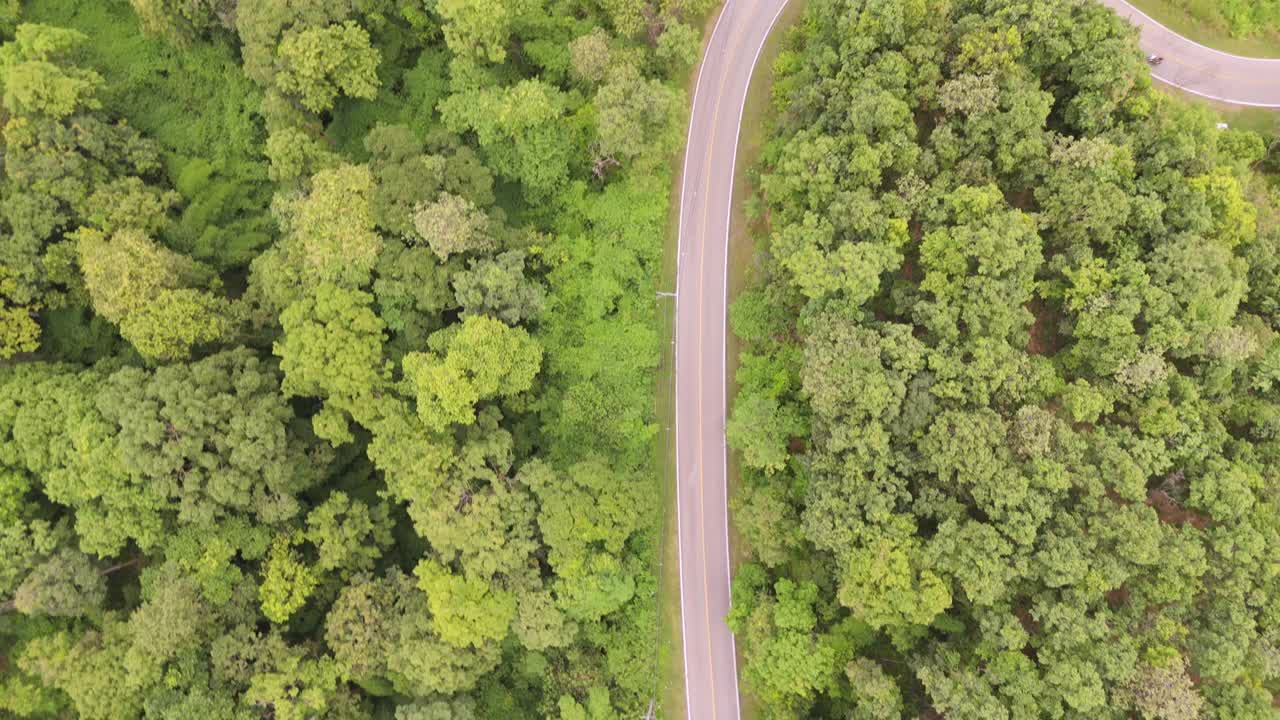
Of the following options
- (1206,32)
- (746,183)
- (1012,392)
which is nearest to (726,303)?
(746,183)

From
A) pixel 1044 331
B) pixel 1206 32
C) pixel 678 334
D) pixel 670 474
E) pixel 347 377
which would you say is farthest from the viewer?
pixel 1206 32

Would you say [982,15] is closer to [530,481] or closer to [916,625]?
[916,625]

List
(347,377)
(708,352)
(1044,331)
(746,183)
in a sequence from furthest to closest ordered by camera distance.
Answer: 1. (746,183)
2. (708,352)
3. (1044,331)
4. (347,377)

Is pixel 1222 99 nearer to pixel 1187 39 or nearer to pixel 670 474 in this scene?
pixel 1187 39

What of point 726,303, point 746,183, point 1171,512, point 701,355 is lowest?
point 1171,512

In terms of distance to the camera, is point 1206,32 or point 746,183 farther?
point 746,183

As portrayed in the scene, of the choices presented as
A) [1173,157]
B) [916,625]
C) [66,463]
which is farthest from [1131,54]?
[66,463]

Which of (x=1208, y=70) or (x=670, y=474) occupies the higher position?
(x=1208, y=70)
